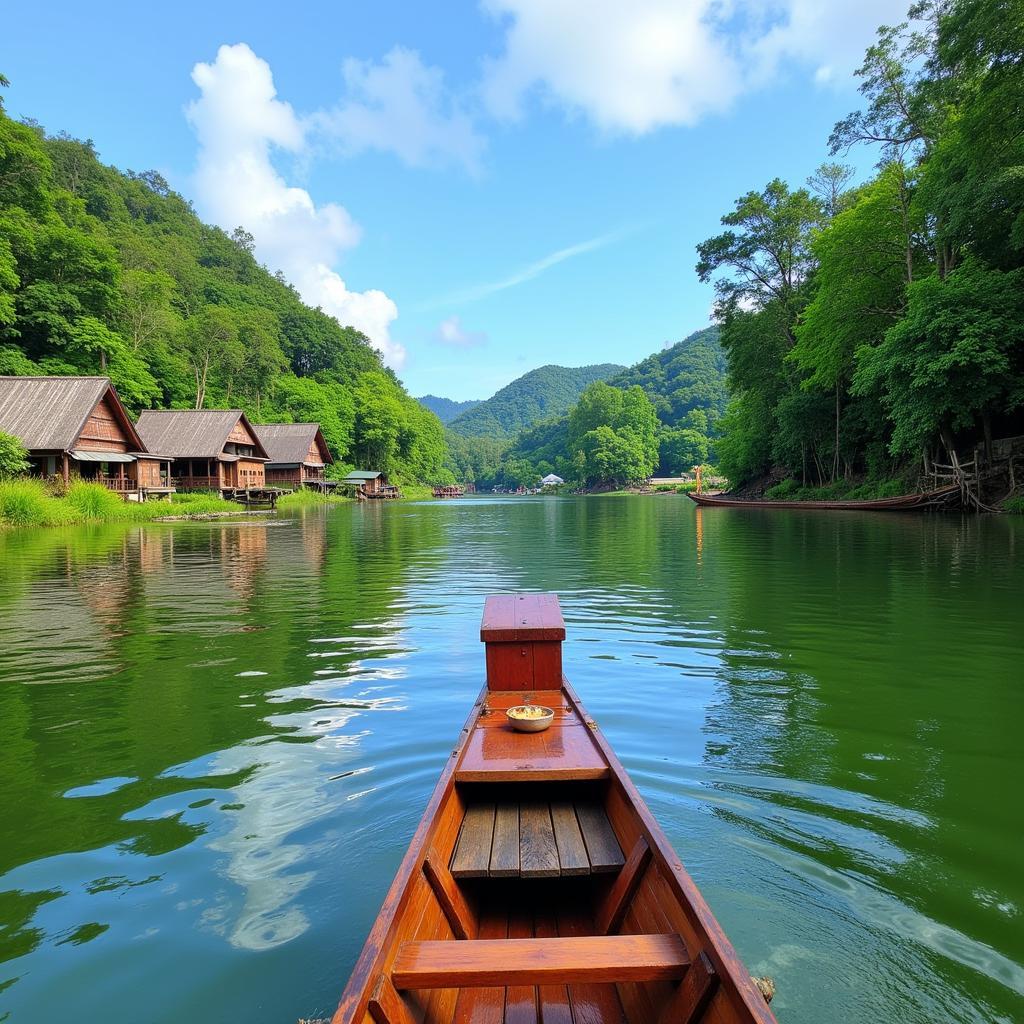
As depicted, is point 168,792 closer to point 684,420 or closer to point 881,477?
point 881,477

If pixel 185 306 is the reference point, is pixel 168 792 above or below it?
below

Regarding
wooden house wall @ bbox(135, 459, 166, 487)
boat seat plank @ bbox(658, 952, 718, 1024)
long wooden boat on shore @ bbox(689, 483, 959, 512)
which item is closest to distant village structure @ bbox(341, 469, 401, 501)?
wooden house wall @ bbox(135, 459, 166, 487)

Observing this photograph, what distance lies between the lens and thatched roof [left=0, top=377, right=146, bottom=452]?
3055cm

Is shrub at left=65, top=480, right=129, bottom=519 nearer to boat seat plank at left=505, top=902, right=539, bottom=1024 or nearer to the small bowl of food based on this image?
the small bowl of food

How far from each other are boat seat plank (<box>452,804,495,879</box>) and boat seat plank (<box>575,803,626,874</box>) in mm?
488

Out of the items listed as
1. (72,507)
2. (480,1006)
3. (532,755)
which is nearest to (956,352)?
(532,755)

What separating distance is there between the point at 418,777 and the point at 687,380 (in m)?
154

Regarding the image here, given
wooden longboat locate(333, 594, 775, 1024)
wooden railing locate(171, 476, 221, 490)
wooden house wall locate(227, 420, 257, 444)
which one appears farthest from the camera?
wooden house wall locate(227, 420, 257, 444)

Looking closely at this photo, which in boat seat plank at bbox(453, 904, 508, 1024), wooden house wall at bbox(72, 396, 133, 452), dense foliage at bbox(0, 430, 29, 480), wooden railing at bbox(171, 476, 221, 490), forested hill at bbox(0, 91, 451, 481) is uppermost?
forested hill at bbox(0, 91, 451, 481)

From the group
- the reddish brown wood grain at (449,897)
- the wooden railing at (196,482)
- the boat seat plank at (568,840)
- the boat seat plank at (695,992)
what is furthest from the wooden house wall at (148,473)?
the boat seat plank at (695,992)

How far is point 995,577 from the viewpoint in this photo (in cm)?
1266

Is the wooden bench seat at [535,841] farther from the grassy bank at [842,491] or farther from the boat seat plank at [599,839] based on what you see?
the grassy bank at [842,491]

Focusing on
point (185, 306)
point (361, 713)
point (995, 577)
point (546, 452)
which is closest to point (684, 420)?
point (546, 452)

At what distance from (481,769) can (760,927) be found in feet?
5.08
